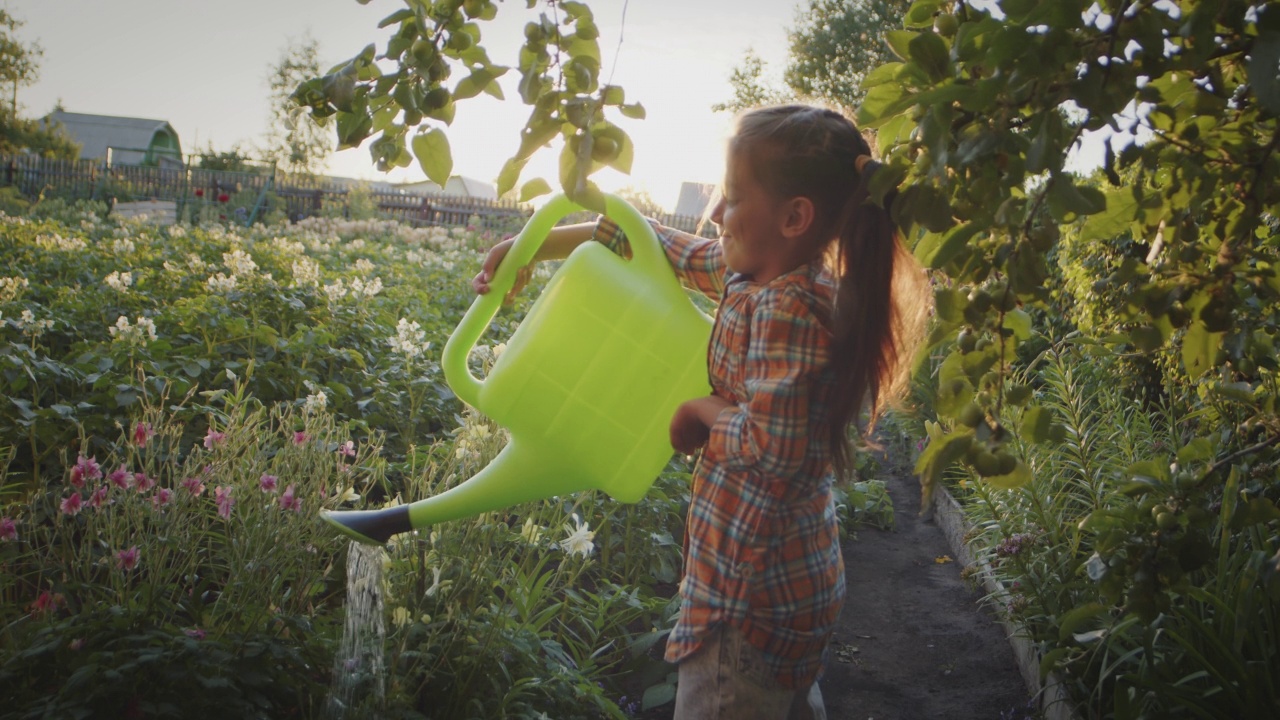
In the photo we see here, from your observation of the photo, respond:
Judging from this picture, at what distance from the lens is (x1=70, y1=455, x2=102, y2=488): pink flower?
5.79 ft

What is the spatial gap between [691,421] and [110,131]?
139ft

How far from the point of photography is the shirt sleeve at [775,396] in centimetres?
135

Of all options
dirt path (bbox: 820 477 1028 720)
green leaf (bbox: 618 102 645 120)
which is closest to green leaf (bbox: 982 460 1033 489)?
green leaf (bbox: 618 102 645 120)

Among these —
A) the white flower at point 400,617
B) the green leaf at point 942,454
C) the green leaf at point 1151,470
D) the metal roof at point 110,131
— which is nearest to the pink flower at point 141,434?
the white flower at point 400,617

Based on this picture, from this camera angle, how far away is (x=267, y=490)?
6.26 feet

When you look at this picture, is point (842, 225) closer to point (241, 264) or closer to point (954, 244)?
point (954, 244)

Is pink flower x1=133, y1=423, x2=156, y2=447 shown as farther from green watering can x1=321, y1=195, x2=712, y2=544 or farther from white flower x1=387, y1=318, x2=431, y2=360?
white flower x1=387, y1=318, x2=431, y2=360

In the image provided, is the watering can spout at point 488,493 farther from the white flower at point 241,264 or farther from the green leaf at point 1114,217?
the white flower at point 241,264

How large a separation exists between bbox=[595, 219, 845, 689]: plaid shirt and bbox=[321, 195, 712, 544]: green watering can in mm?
93

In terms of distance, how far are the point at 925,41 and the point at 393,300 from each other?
4484 mm

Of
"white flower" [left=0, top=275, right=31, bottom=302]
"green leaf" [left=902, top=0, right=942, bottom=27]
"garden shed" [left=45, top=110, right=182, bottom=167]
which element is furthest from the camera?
"garden shed" [left=45, top=110, right=182, bottom=167]

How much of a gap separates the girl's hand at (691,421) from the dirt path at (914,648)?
4.94ft

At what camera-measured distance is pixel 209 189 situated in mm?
18891

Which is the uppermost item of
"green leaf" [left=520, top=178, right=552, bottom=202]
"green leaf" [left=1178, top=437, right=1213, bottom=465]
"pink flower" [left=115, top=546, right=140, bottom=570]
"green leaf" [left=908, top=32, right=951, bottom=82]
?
"green leaf" [left=908, top=32, right=951, bottom=82]
